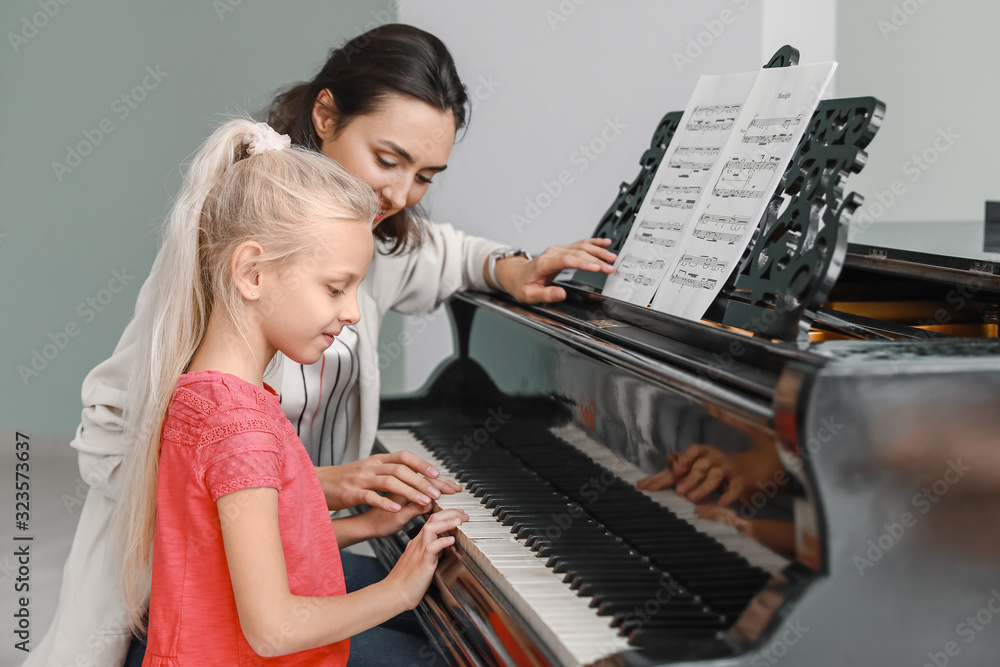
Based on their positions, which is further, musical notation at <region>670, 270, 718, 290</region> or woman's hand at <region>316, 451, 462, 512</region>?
woman's hand at <region>316, 451, 462, 512</region>

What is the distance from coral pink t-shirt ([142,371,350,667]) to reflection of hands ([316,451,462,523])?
25cm

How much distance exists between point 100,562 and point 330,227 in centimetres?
77

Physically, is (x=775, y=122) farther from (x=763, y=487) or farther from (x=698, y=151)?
(x=763, y=487)

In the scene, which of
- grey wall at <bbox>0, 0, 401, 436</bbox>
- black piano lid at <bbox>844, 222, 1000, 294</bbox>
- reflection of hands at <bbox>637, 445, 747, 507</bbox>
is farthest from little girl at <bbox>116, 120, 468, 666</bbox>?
grey wall at <bbox>0, 0, 401, 436</bbox>

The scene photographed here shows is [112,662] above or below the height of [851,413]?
below

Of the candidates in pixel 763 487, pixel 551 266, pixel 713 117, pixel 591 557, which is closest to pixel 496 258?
pixel 551 266

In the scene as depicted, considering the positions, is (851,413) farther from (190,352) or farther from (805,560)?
(190,352)

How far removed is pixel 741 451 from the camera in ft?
3.39

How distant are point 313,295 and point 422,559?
0.45 metres

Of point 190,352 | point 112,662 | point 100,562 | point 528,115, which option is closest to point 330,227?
point 190,352

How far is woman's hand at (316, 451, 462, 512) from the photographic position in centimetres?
156

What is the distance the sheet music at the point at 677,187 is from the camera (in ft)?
5.14

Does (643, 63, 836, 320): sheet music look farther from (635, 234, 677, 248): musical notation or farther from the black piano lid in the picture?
the black piano lid

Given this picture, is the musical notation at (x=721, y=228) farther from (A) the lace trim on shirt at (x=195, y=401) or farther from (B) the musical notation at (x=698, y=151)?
(A) the lace trim on shirt at (x=195, y=401)
